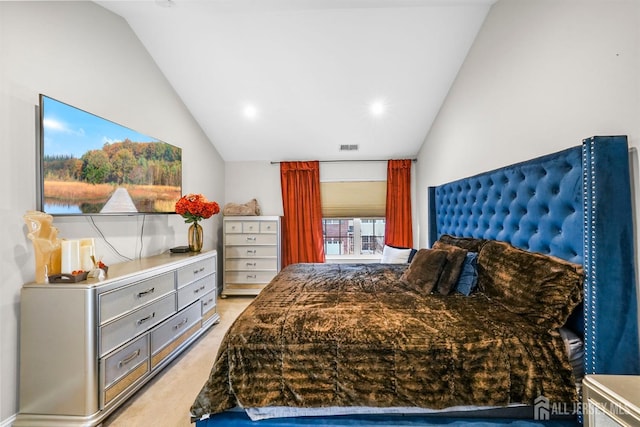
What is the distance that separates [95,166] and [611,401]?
308 centimetres

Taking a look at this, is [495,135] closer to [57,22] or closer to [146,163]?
[146,163]

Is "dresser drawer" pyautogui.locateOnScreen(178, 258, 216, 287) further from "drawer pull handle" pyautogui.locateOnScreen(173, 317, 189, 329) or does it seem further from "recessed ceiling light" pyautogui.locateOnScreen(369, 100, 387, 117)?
"recessed ceiling light" pyautogui.locateOnScreen(369, 100, 387, 117)

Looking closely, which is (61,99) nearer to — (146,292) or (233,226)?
(146,292)

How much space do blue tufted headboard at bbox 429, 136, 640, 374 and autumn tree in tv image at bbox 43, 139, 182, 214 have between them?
306 centimetres

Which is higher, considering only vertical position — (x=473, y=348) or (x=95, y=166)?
(x=95, y=166)

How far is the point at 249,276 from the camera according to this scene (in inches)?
158

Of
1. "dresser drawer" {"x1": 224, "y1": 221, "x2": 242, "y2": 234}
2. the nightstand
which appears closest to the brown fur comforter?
the nightstand

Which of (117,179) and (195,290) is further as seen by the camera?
(195,290)

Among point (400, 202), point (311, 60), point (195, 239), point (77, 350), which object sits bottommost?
point (77, 350)

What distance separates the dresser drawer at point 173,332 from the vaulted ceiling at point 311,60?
2457 millimetres

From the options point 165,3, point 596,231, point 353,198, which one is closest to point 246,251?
point 353,198

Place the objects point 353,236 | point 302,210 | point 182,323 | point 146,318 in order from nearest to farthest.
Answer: point 146,318
point 182,323
point 302,210
point 353,236

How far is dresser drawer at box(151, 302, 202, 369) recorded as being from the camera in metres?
2.05

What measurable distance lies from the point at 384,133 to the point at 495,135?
69.3 inches
